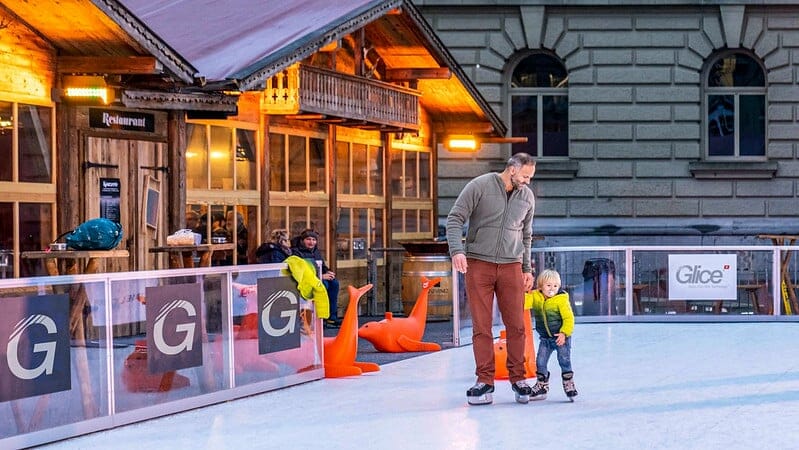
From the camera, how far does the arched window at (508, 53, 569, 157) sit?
3075 centimetres

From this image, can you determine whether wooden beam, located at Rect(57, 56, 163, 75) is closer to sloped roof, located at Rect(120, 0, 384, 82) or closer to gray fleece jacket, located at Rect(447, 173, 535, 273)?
sloped roof, located at Rect(120, 0, 384, 82)

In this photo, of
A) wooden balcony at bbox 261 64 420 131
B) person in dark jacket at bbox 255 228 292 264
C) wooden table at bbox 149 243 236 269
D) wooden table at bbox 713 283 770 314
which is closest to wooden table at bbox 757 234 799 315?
wooden table at bbox 713 283 770 314

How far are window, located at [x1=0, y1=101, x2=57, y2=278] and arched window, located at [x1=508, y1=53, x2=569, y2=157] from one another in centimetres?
A: 1514

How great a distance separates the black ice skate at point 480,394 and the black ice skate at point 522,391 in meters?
0.22

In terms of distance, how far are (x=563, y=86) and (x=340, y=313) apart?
10124 mm

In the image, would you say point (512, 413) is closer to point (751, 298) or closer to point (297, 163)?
point (297, 163)

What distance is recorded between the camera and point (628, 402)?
41.7 ft

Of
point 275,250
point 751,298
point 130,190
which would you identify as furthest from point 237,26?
point 751,298

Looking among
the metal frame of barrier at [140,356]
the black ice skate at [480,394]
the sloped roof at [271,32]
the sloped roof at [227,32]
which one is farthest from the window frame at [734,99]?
the black ice skate at [480,394]

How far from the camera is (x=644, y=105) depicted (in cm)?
3047

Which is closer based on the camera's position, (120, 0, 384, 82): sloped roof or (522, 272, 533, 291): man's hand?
(522, 272, 533, 291): man's hand

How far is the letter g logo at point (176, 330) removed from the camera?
11.8 meters

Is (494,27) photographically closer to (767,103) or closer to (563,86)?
(563,86)

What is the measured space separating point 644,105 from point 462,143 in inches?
250
